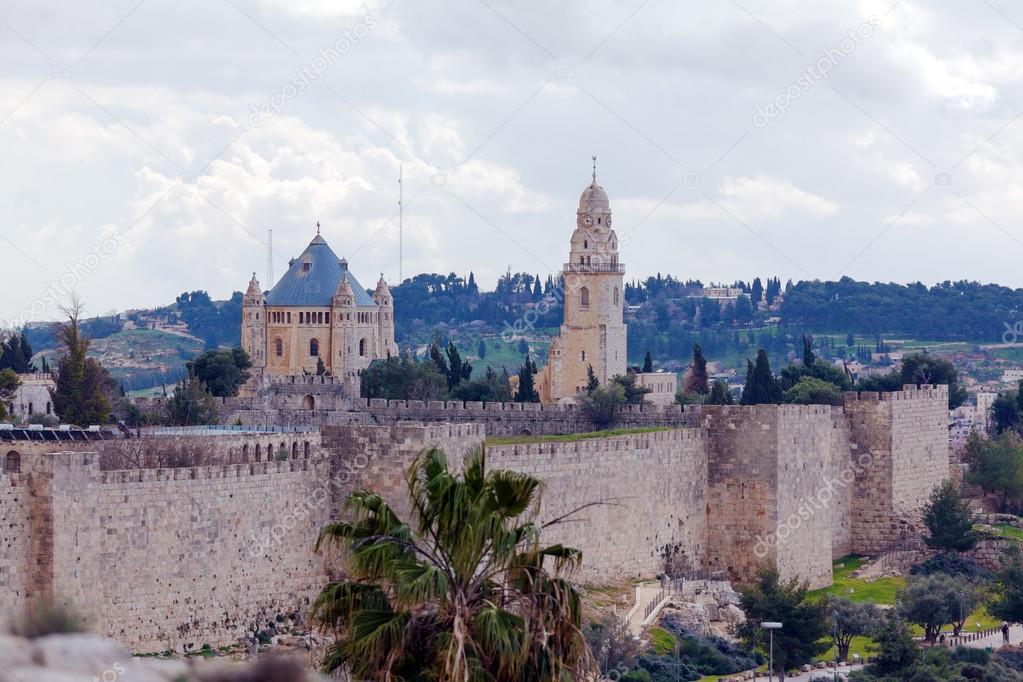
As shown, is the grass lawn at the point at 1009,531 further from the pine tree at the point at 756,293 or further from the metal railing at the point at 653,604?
the pine tree at the point at 756,293

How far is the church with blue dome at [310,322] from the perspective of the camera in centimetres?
9362

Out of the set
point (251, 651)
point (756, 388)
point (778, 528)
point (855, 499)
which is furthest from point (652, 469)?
point (756, 388)

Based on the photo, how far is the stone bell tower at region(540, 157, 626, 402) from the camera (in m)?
87.2

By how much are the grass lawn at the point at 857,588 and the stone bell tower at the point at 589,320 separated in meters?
42.5

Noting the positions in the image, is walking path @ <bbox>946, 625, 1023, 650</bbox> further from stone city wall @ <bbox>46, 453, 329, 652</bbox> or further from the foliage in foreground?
stone city wall @ <bbox>46, 453, 329, 652</bbox>

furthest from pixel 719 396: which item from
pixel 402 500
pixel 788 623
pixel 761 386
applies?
pixel 402 500

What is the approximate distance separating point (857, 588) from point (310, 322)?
54.1 meters

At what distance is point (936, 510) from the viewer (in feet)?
149

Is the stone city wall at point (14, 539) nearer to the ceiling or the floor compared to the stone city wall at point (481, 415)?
nearer to the floor

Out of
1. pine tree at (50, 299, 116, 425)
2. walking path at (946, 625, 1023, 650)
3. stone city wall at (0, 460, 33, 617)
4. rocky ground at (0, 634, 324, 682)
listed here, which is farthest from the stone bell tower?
rocky ground at (0, 634, 324, 682)

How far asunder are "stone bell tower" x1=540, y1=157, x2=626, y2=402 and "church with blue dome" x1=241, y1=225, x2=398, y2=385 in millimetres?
9564

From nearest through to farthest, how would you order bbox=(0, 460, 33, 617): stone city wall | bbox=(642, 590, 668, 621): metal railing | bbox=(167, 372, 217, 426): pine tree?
bbox=(0, 460, 33, 617): stone city wall, bbox=(642, 590, 668, 621): metal railing, bbox=(167, 372, 217, 426): pine tree

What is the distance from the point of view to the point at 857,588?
Result: 42.3 m

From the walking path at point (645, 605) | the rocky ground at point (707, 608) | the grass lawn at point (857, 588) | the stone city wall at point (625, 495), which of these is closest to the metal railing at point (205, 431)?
the stone city wall at point (625, 495)
